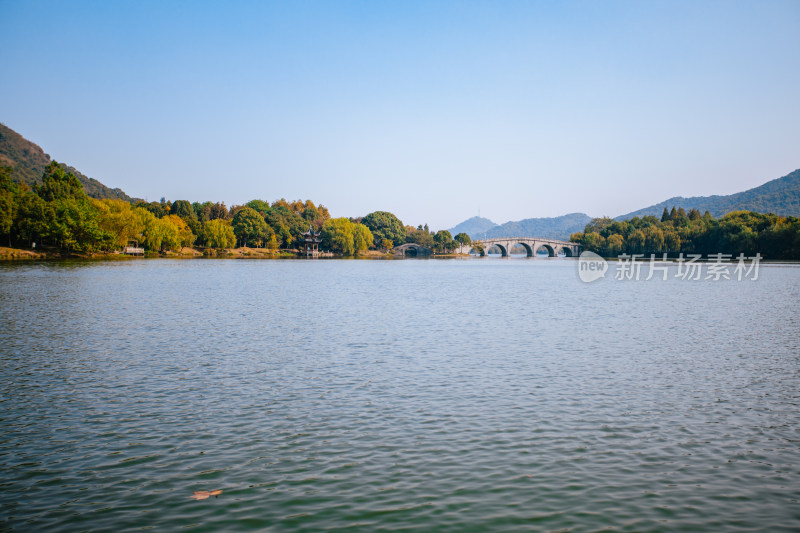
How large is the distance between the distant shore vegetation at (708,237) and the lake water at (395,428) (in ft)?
338

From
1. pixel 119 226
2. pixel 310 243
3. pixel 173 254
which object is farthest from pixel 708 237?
pixel 119 226

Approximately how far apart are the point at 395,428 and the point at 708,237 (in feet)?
440

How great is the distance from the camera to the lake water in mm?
6344

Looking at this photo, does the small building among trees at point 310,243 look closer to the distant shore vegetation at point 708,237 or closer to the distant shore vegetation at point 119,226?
the distant shore vegetation at point 119,226

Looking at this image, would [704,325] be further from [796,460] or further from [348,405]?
[348,405]

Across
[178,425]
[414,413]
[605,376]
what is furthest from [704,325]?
[178,425]

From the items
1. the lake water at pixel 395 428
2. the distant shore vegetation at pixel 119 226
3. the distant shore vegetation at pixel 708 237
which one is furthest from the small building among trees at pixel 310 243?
the lake water at pixel 395 428

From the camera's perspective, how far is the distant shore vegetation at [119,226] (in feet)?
249

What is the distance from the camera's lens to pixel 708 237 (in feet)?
403

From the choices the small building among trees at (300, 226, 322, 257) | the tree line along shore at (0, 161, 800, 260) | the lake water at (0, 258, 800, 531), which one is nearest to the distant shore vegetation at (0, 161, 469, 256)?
the tree line along shore at (0, 161, 800, 260)

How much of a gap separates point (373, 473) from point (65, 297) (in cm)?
2824

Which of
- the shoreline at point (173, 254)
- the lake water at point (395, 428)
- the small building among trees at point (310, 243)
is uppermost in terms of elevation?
the small building among trees at point (310, 243)

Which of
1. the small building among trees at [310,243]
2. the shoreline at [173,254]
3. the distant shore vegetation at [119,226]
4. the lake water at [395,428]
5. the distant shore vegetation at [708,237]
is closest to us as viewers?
the lake water at [395,428]

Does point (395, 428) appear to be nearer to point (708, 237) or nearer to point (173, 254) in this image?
point (173, 254)
